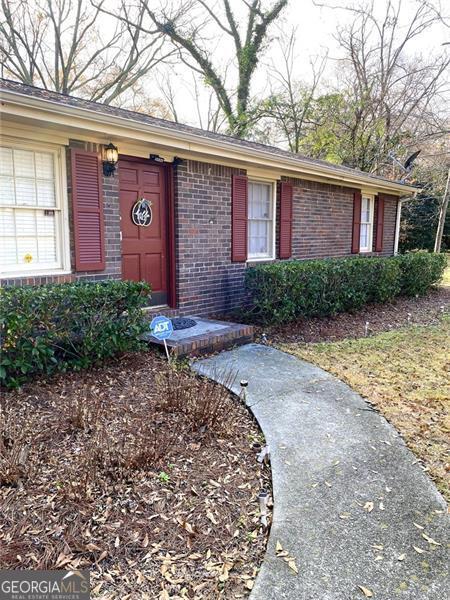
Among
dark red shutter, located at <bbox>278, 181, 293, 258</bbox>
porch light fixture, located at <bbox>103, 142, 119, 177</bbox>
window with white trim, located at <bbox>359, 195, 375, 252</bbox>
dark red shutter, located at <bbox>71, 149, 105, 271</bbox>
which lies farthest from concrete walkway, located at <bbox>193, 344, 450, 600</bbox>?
window with white trim, located at <bbox>359, 195, 375, 252</bbox>

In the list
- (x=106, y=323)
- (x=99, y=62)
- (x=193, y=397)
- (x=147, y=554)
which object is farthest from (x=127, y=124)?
(x=99, y=62)

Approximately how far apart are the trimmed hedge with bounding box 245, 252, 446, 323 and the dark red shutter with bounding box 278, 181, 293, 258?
75cm

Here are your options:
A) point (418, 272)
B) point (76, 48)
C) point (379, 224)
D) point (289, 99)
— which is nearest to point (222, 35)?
point (289, 99)

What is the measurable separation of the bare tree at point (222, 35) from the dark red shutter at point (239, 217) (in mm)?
12325

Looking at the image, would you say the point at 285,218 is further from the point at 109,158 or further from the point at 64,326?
the point at 64,326

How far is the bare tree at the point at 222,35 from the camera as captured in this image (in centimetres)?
1747

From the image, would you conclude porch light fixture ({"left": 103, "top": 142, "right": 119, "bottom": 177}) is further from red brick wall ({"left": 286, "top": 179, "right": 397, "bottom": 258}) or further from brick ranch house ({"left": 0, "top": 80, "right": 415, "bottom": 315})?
red brick wall ({"left": 286, "top": 179, "right": 397, "bottom": 258})

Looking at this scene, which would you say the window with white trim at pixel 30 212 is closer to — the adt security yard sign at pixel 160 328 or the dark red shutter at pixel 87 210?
the dark red shutter at pixel 87 210

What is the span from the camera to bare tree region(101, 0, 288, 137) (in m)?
17.5

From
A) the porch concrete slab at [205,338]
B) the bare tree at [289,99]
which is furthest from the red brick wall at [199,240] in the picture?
the bare tree at [289,99]

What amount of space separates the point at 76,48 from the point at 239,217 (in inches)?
547

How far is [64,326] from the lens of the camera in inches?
169

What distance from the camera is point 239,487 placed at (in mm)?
2762

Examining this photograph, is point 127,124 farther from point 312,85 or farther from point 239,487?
point 312,85
